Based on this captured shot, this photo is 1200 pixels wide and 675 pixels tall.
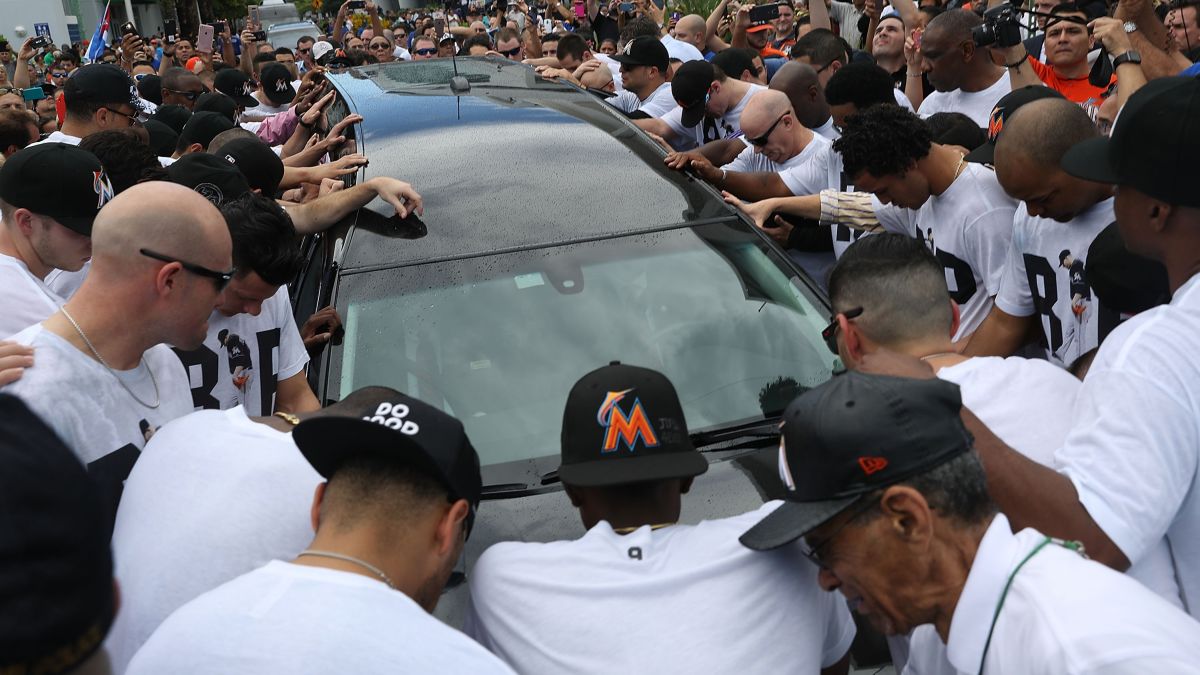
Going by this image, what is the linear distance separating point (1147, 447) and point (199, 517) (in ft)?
5.93

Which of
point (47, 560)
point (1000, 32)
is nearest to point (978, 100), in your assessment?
point (1000, 32)

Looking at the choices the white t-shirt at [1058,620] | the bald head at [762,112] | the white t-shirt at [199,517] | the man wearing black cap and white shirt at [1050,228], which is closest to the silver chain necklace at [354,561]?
the white t-shirt at [199,517]

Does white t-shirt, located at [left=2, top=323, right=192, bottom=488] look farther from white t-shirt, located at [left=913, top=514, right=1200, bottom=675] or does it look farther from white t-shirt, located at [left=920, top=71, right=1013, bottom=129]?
white t-shirt, located at [left=920, top=71, right=1013, bottom=129]

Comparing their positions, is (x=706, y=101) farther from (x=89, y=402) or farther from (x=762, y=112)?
(x=89, y=402)

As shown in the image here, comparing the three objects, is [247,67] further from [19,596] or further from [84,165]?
[19,596]

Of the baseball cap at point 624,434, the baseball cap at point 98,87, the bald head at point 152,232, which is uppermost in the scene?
the bald head at point 152,232

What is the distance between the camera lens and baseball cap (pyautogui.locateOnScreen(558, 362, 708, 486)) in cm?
213

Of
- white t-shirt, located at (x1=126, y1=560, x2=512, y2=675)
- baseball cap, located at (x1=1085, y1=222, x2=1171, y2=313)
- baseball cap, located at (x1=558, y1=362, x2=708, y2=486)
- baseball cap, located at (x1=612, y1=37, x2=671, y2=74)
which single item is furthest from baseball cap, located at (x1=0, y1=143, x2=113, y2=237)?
baseball cap, located at (x1=612, y1=37, x2=671, y2=74)

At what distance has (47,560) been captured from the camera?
1.06m

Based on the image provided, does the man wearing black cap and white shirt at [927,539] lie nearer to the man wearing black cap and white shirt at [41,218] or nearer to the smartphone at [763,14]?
the man wearing black cap and white shirt at [41,218]

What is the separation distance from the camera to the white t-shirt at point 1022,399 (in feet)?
7.41

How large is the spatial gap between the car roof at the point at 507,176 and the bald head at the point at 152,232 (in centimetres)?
70

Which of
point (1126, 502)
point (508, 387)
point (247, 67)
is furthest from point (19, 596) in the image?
point (247, 67)

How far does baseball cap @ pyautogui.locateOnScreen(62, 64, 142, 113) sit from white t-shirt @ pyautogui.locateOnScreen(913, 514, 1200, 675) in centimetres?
521
